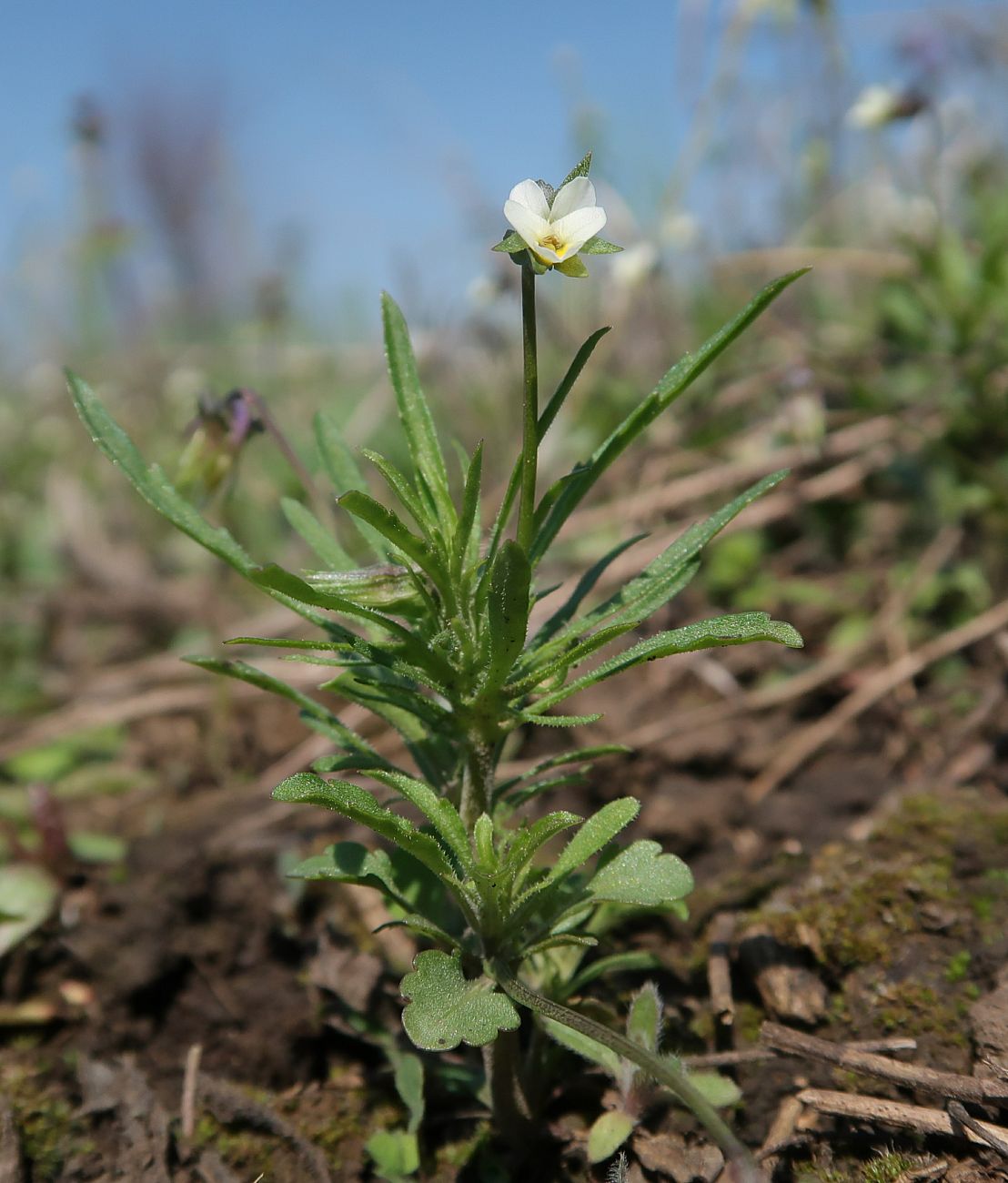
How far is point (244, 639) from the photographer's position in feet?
3.87

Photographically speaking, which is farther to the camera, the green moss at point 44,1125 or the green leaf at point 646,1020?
the green moss at point 44,1125

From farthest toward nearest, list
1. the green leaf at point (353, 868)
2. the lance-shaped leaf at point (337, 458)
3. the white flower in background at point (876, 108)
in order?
the white flower in background at point (876, 108) < the lance-shaped leaf at point (337, 458) < the green leaf at point (353, 868)

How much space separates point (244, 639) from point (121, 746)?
6.68ft

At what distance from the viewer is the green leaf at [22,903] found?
2000 mm

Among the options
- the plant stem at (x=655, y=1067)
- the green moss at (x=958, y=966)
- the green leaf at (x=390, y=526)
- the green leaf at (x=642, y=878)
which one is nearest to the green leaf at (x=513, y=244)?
the green leaf at (x=390, y=526)

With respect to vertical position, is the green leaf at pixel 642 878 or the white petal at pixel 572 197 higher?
the white petal at pixel 572 197

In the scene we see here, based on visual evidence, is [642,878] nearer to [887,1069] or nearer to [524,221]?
[887,1069]

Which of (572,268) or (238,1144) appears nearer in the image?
(572,268)

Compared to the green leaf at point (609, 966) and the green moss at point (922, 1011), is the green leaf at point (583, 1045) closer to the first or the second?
the green leaf at point (609, 966)

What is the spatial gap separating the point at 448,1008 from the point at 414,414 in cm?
79

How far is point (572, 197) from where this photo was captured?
1232 mm

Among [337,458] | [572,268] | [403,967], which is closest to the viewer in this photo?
[572,268]

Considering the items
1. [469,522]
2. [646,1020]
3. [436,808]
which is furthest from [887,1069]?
[469,522]

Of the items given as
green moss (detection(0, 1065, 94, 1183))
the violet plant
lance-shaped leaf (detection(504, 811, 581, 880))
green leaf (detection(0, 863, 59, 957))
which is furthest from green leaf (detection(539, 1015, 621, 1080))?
green leaf (detection(0, 863, 59, 957))
